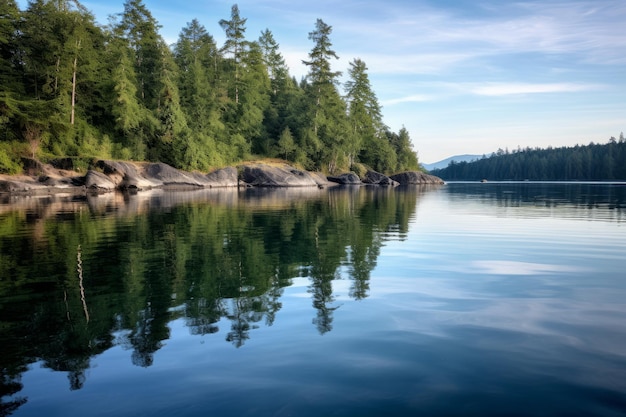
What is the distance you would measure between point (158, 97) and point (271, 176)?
66.2 ft

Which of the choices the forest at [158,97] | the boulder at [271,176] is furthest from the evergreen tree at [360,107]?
the boulder at [271,176]

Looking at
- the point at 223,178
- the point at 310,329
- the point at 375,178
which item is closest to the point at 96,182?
the point at 223,178

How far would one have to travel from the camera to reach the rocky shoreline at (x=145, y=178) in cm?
4662

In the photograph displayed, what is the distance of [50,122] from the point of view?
5012cm

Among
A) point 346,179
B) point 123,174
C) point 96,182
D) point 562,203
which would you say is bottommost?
point 562,203

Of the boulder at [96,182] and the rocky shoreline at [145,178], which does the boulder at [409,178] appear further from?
the boulder at [96,182]

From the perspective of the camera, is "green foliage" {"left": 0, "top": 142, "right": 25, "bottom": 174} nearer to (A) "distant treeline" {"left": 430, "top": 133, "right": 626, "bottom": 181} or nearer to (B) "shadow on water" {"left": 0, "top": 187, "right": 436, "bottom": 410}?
(B) "shadow on water" {"left": 0, "top": 187, "right": 436, "bottom": 410}

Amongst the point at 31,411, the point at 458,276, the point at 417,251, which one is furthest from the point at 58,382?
the point at 417,251

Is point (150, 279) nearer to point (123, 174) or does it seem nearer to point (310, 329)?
point (310, 329)

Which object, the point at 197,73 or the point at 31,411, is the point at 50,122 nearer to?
the point at 197,73

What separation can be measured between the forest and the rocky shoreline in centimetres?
202

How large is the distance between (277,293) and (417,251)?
246 inches

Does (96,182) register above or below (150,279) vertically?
above

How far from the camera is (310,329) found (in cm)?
662
